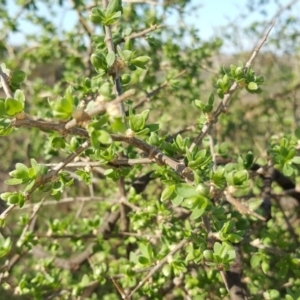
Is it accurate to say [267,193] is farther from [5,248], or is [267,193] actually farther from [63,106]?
[63,106]


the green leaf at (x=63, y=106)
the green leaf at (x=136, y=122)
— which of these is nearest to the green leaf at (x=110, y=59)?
the green leaf at (x=136, y=122)

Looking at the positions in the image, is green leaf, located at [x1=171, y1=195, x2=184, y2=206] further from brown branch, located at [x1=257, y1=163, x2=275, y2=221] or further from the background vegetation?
brown branch, located at [x1=257, y1=163, x2=275, y2=221]

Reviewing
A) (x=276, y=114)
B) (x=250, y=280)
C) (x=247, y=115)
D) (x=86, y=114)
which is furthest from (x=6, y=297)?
(x=247, y=115)

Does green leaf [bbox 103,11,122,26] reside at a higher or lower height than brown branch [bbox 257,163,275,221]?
higher

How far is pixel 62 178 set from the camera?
978 mm

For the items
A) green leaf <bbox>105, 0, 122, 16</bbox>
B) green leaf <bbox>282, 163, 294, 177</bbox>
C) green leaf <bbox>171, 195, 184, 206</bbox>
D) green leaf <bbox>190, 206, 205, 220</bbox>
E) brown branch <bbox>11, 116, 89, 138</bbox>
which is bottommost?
green leaf <bbox>282, 163, 294, 177</bbox>

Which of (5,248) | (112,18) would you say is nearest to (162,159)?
(112,18)

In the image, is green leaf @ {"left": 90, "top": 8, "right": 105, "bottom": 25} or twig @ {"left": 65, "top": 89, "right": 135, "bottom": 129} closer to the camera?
twig @ {"left": 65, "top": 89, "right": 135, "bottom": 129}

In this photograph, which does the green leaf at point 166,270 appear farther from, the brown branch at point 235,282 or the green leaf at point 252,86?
the green leaf at point 252,86

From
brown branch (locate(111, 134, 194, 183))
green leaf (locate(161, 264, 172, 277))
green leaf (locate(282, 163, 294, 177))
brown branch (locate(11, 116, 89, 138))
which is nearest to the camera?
brown branch (locate(11, 116, 89, 138))

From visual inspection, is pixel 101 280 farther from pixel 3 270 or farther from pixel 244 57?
pixel 244 57

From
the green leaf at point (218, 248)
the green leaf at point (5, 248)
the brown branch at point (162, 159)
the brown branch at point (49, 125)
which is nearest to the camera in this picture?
the brown branch at point (49, 125)

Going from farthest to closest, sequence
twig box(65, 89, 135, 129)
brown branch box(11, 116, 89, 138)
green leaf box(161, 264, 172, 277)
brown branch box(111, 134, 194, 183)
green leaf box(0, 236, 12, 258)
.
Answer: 1. green leaf box(0, 236, 12, 258)
2. green leaf box(161, 264, 172, 277)
3. brown branch box(111, 134, 194, 183)
4. brown branch box(11, 116, 89, 138)
5. twig box(65, 89, 135, 129)

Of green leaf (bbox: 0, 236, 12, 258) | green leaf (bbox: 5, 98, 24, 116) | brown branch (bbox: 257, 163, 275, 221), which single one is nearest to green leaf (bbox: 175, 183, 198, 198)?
green leaf (bbox: 5, 98, 24, 116)
